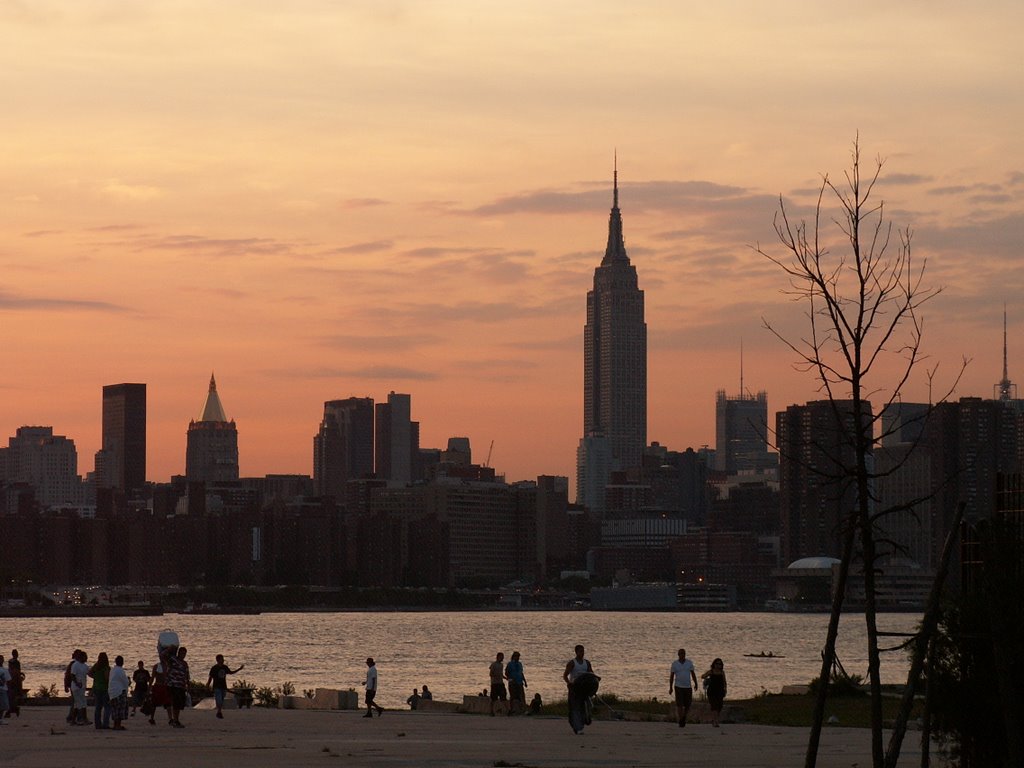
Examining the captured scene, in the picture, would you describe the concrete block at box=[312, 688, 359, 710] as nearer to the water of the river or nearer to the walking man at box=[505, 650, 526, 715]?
the walking man at box=[505, 650, 526, 715]

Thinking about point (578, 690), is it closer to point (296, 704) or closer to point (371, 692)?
point (371, 692)

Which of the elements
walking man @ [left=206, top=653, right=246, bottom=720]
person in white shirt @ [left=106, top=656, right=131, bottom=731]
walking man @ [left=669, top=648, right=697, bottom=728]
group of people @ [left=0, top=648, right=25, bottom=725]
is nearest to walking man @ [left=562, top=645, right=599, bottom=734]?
walking man @ [left=669, top=648, right=697, bottom=728]

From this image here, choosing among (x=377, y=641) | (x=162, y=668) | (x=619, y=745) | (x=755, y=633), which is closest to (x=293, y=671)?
(x=377, y=641)

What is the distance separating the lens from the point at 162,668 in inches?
1366

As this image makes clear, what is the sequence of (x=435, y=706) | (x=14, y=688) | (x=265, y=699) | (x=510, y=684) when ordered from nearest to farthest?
(x=14, y=688) → (x=510, y=684) → (x=435, y=706) → (x=265, y=699)

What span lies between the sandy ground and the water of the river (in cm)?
1170

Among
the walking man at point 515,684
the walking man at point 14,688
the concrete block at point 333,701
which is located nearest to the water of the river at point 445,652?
the walking man at point 515,684

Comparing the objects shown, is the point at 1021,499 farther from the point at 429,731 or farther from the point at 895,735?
the point at 429,731

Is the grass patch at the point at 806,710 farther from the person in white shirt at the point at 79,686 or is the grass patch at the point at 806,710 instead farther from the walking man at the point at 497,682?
the person in white shirt at the point at 79,686

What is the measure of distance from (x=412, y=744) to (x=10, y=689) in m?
12.1

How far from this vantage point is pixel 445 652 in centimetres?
12362

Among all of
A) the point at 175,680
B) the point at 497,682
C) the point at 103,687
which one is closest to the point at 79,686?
the point at 103,687

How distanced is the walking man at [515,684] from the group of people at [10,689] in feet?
33.2

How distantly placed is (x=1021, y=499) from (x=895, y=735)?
466 centimetres
